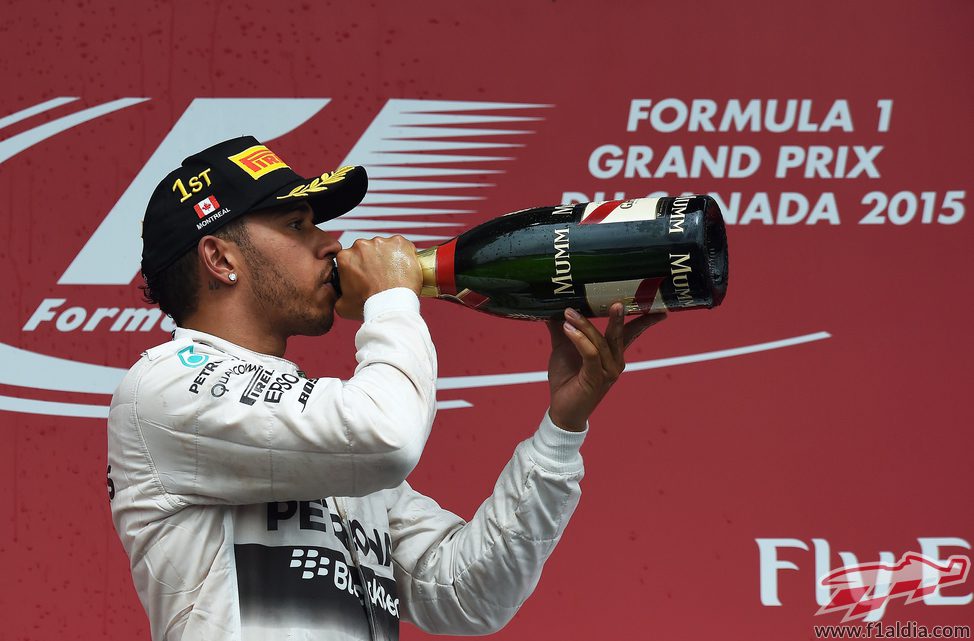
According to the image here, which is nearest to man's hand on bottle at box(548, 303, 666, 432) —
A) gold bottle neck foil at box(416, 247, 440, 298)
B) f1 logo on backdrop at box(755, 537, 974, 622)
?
gold bottle neck foil at box(416, 247, 440, 298)

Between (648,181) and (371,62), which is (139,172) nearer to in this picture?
(371,62)

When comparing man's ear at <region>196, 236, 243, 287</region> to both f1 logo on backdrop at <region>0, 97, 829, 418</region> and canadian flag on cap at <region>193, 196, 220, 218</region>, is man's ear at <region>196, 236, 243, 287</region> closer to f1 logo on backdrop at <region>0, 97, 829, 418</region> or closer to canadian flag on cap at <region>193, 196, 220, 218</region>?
canadian flag on cap at <region>193, 196, 220, 218</region>

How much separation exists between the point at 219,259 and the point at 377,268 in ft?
0.61

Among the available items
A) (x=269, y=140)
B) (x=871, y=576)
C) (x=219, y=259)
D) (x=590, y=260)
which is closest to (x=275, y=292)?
(x=219, y=259)

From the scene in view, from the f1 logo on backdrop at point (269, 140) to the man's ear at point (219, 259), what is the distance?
2.94ft

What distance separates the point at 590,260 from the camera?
1.29 metres

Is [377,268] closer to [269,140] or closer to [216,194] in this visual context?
[216,194]

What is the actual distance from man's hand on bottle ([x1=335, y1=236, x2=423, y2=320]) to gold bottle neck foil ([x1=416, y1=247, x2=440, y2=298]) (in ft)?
0.07

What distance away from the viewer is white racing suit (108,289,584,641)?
118 centimetres

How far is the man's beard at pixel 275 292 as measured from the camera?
1355 mm

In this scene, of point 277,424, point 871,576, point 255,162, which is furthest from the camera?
point 871,576

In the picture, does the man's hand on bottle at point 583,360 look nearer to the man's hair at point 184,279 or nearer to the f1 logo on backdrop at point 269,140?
the man's hair at point 184,279

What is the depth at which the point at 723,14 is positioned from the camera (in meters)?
2.28

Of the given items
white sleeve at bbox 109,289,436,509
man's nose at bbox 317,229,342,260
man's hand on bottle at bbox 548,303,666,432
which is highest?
man's nose at bbox 317,229,342,260
